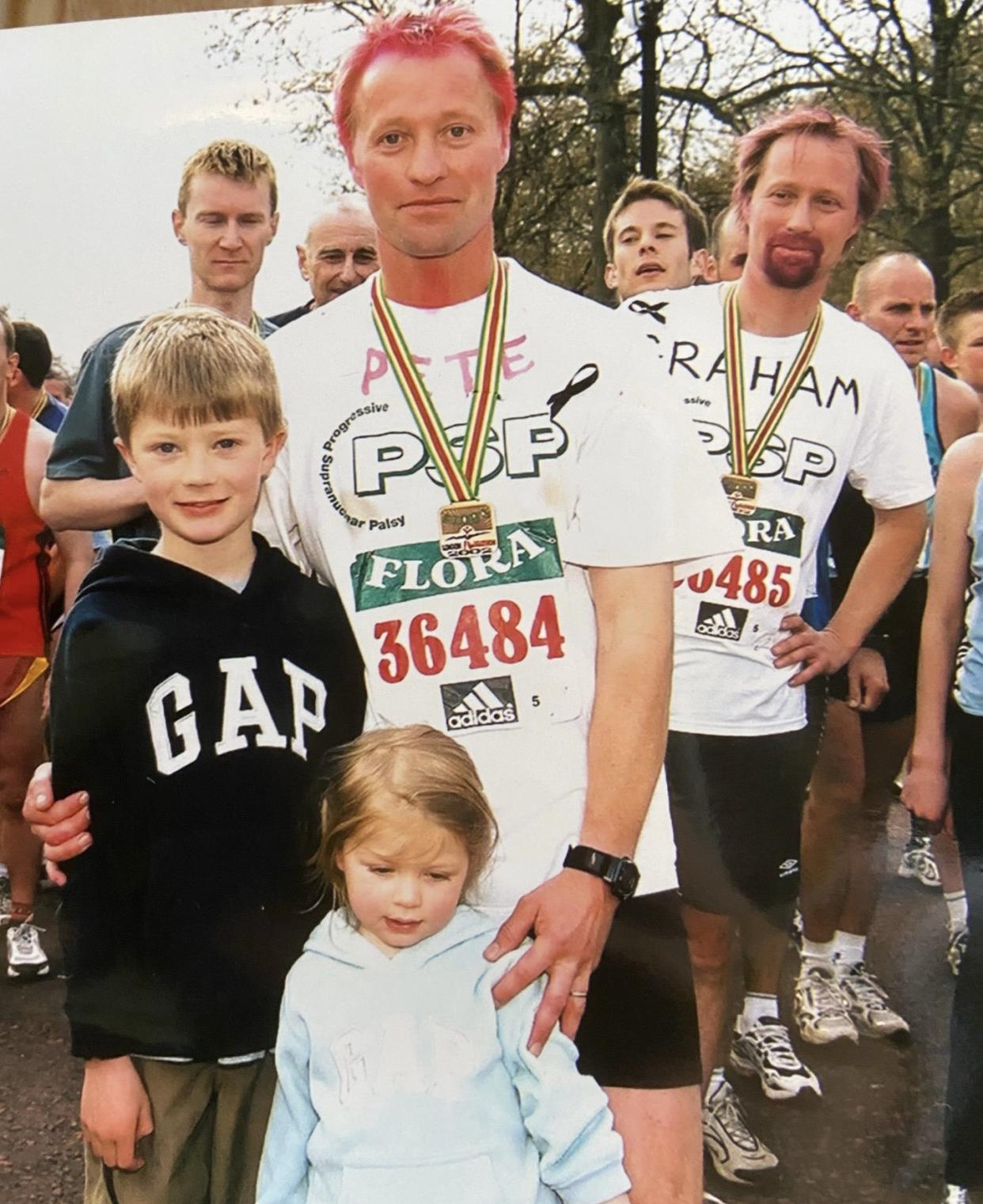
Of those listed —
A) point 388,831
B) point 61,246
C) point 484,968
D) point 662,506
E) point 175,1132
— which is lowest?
point 175,1132

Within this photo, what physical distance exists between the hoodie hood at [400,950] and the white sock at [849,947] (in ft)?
1.38

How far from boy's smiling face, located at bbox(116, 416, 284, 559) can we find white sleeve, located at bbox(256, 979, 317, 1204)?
22.0 inches

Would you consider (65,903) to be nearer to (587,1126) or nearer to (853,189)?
(587,1126)

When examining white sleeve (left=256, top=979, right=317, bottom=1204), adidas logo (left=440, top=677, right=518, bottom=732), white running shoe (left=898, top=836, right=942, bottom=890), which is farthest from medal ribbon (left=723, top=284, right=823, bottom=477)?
white sleeve (left=256, top=979, right=317, bottom=1204)

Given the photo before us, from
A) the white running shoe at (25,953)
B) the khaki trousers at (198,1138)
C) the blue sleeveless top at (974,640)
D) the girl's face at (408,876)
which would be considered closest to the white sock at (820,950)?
the blue sleeveless top at (974,640)

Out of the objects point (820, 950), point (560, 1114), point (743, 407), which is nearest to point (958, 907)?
point (820, 950)

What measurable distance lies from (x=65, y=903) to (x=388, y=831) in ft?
1.30

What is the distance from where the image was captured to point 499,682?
1442 mm

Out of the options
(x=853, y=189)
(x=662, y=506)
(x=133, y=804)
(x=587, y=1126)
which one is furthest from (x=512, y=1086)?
(x=853, y=189)

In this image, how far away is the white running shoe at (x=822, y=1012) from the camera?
1598mm

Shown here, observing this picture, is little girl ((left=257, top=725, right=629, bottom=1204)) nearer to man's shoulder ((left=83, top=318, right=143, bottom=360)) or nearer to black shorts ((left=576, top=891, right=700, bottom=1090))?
black shorts ((left=576, top=891, right=700, bottom=1090))

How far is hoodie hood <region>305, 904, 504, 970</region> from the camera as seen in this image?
4.72 ft

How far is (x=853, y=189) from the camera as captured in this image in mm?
1498

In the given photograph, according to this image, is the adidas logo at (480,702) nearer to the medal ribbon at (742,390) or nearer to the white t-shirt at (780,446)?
the white t-shirt at (780,446)
